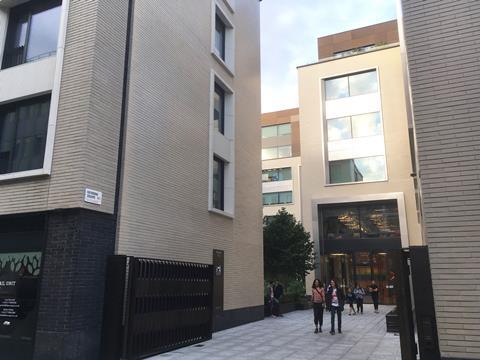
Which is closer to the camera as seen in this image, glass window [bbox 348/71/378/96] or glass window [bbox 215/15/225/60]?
glass window [bbox 215/15/225/60]

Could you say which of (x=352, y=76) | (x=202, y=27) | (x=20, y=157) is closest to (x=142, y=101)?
(x=20, y=157)

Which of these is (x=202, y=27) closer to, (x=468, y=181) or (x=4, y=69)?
(x=4, y=69)

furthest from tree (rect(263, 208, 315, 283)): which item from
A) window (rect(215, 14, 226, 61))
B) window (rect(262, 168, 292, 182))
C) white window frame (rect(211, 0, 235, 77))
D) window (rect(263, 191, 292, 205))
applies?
window (rect(262, 168, 292, 182))

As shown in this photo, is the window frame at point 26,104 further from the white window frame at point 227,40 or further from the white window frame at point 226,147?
the white window frame at point 227,40

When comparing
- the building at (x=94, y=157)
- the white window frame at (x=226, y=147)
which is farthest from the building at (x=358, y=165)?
the building at (x=94, y=157)

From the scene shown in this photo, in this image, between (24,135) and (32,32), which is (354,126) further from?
(24,135)

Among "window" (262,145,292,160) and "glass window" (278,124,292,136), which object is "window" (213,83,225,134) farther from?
"glass window" (278,124,292,136)

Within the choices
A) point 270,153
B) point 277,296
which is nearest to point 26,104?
point 277,296

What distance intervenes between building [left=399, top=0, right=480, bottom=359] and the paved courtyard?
431cm

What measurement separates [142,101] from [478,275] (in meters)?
9.81

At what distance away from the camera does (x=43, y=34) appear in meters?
12.9

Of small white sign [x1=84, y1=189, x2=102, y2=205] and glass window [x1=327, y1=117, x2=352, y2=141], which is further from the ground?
glass window [x1=327, y1=117, x2=352, y2=141]

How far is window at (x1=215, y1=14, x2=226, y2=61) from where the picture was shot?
1915cm

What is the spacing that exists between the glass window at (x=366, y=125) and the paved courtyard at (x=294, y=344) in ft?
63.8
